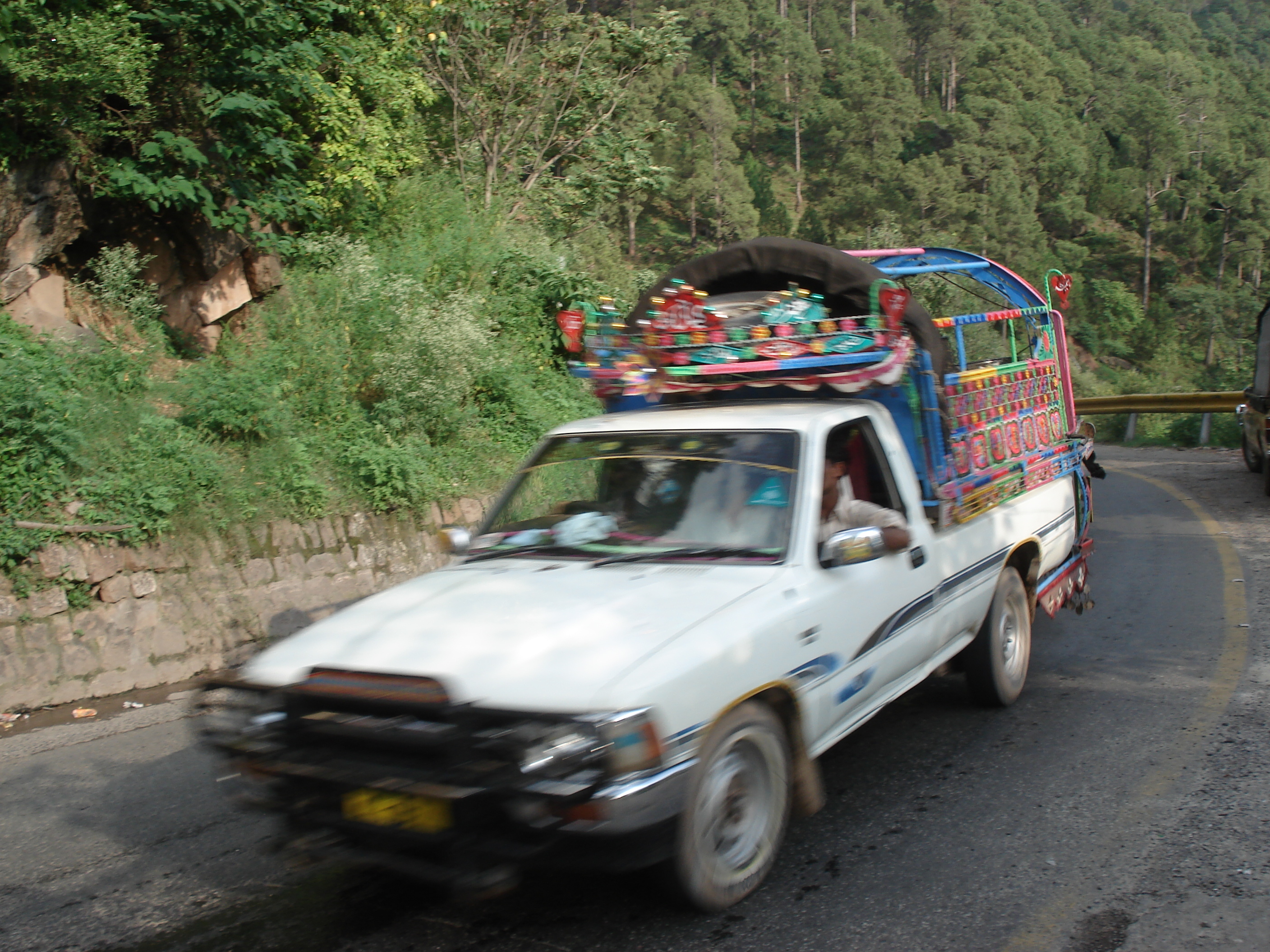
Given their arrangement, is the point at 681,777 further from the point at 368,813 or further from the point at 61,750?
the point at 61,750

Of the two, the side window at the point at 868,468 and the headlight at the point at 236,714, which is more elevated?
the side window at the point at 868,468

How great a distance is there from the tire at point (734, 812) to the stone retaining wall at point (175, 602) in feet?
18.0

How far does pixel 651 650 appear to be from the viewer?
3.45 m

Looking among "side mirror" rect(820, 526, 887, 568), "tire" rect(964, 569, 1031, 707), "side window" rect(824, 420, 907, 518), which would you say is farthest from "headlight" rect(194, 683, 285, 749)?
"tire" rect(964, 569, 1031, 707)

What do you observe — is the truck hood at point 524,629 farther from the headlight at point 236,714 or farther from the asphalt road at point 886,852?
the asphalt road at point 886,852

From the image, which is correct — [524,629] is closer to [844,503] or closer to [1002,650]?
[844,503]

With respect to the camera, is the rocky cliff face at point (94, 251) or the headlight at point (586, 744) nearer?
the headlight at point (586, 744)

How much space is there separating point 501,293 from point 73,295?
212 inches

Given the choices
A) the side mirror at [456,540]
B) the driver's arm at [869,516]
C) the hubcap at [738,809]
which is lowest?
the hubcap at [738,809]

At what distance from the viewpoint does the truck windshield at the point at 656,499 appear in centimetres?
446

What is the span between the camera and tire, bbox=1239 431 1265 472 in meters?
14.4

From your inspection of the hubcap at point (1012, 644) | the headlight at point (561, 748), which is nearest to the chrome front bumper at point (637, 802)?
the headlight at point (561, 748)

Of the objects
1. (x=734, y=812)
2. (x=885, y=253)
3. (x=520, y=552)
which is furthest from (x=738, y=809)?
(x=885, y=253)

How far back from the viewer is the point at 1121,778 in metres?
4.86
